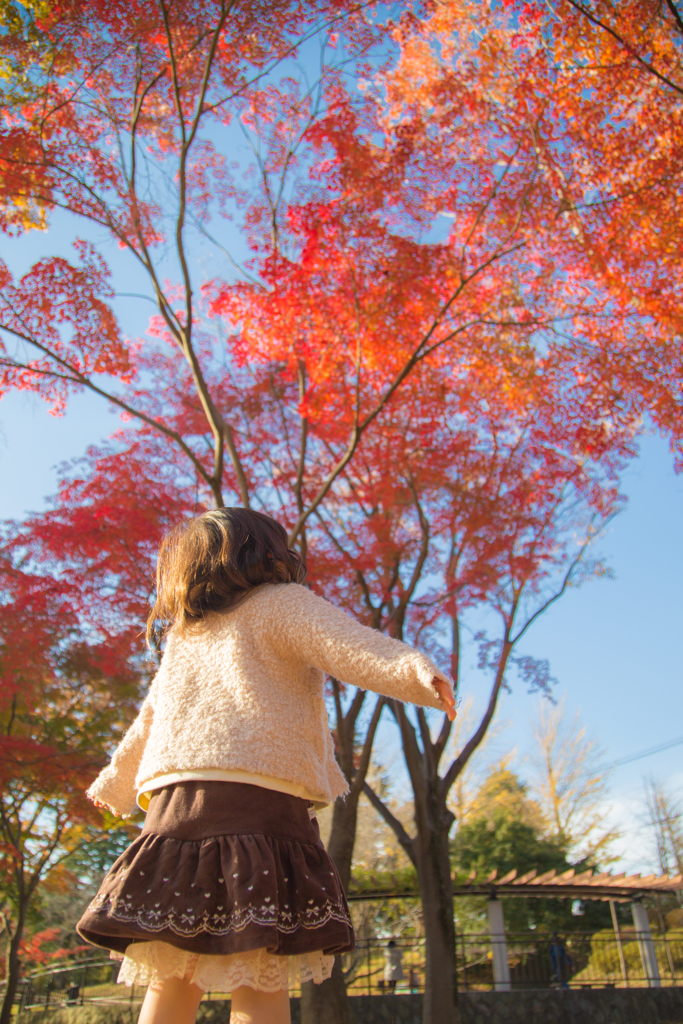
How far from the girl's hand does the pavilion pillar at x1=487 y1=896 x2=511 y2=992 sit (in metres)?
10.8

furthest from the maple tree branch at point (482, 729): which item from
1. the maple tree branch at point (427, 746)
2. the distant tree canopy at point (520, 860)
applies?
the distant tree canopy at point (520, 860)

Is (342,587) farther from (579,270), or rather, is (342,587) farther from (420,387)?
(579,270)

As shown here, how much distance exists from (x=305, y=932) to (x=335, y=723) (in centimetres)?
555

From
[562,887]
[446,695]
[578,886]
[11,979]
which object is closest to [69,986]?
[11,979]

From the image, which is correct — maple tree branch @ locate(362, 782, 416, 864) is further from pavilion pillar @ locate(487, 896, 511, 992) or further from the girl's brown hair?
the girl's brown hair

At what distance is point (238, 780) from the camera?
153 centimetres

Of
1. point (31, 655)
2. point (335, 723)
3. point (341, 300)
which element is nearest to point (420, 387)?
point (341, 300)

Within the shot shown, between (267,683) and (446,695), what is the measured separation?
1.59ft

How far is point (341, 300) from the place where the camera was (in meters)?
6.77

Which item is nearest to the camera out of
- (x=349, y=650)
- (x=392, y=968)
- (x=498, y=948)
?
(x=349, y=650)

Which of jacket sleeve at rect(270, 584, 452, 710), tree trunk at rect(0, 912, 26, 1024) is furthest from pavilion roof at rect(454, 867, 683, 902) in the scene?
jacket sleeve at rect(270, 584, 452, 710)

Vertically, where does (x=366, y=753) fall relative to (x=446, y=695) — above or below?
above

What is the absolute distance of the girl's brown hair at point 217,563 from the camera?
174cm

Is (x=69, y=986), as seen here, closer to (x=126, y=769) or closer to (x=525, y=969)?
(x=525, y=969)
